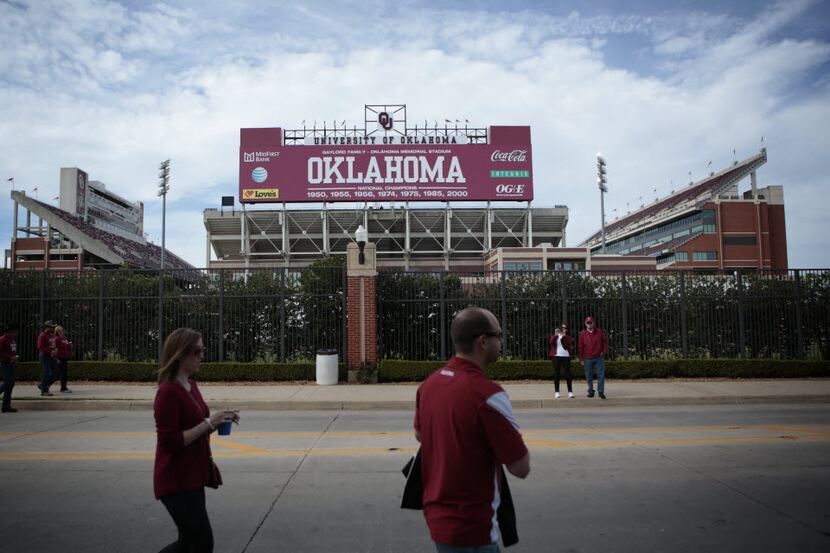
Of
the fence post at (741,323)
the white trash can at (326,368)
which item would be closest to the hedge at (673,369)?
the fence post at (741,323)

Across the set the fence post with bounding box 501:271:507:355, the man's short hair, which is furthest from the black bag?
the fence post with bounding box 501:271:507:355

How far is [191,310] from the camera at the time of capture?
18844 mm

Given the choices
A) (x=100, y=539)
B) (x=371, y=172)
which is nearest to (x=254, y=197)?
(x=371, y=172)

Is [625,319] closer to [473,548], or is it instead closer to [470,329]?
[470,329]

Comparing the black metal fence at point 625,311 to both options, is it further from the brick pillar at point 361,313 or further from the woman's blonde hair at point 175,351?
the woman's blonde hair at point 175,351

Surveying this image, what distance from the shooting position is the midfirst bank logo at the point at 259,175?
45.6m

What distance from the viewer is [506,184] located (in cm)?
4594

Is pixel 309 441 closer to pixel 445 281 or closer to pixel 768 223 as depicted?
pixel 445 281

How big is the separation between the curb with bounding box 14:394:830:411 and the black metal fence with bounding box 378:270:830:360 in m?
5.04

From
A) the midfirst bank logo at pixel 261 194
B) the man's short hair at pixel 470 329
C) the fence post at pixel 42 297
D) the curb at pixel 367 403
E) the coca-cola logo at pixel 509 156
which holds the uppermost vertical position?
the coca-cola logo at pixel 509 156

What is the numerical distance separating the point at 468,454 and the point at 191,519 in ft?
5.75

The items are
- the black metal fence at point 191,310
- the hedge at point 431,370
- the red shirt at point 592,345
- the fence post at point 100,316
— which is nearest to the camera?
the red shirt at point 592,345

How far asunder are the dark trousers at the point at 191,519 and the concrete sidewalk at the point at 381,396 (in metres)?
9.91

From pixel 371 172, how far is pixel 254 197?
375 inches
